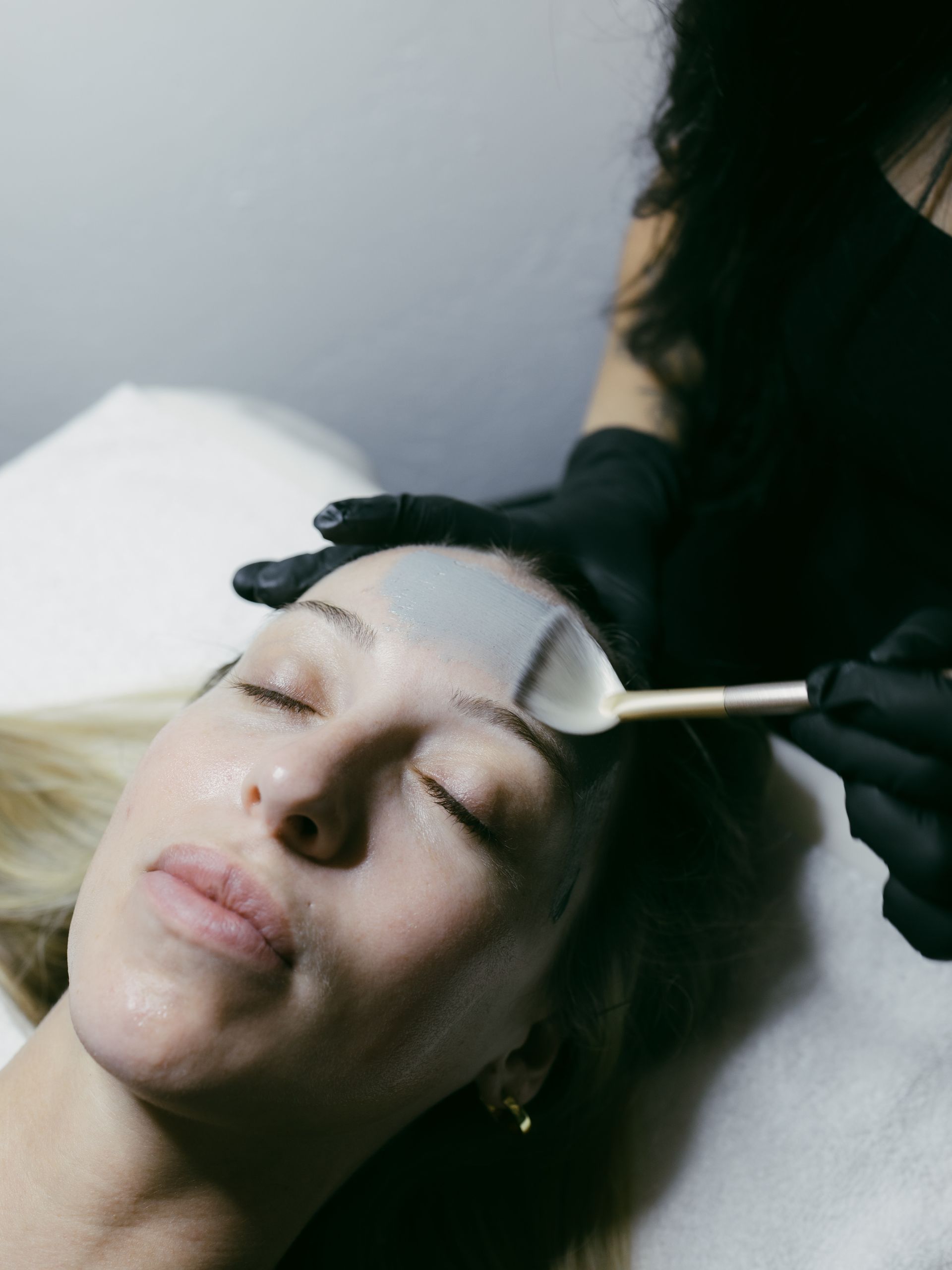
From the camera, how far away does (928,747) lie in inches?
31.1

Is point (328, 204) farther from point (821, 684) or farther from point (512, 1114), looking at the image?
point (512, 1114)

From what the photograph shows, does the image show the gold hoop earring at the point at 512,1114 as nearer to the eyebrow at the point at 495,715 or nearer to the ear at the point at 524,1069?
the ear at the point at 524,1069

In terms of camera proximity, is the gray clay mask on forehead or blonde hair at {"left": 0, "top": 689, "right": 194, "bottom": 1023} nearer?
the gray clay mask on forehead

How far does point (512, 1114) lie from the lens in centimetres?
106

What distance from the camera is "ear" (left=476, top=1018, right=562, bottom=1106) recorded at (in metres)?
1.03

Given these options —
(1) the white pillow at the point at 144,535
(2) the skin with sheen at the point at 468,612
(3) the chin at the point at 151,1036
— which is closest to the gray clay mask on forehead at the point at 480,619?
(2) the skin with sheen at the point at 468,612

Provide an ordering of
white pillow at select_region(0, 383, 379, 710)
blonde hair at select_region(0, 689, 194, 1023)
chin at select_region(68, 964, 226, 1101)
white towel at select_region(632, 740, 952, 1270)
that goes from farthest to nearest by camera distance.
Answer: white pillow at select_region(0, 383, 379, 710), blonde hair at select_region(0, 689, 194, 1023), white towel at select_region(632, 740, 952, 1270), chin at select_region(68, 964, 226, 1101)

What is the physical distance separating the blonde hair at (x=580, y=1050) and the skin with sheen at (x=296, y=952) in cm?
14

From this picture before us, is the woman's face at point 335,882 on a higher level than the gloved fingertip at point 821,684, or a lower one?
lower

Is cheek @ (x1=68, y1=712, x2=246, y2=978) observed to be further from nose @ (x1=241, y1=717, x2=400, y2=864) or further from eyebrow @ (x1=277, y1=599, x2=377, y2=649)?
eyebrow @ (x1=277, y1=599, x2=377, y2=649)

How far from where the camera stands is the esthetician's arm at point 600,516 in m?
1.10

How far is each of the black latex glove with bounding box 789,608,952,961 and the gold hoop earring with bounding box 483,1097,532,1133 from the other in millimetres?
459

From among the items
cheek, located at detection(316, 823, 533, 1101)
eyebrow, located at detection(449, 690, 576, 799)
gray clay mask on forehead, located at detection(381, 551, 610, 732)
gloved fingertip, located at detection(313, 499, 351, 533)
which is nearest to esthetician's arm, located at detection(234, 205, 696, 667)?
gloved fingertip, located at detection(313, 499, 351, 533)

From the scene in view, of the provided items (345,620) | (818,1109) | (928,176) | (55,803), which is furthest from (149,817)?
(928,176)
